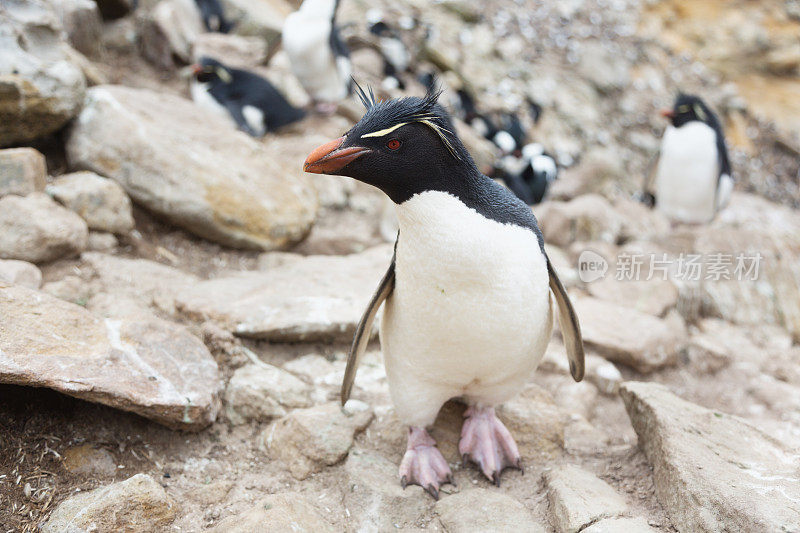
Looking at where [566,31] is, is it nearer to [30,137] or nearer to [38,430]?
[30,137]

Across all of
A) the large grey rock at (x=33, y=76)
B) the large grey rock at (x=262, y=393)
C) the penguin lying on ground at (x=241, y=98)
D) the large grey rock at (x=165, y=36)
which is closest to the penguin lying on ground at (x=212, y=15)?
the large grey rock at (x=165, y=36)

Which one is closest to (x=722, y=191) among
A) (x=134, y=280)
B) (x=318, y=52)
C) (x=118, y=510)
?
(x=318, y=52)

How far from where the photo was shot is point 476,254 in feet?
7.08

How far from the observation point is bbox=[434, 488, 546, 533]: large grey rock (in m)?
2.26

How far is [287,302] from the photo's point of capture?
3465 mm

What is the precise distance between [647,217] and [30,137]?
6229mm

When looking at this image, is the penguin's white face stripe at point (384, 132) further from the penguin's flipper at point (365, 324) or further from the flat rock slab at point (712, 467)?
the flat rock slab at point (712, 467)

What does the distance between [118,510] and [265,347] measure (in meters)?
1.34

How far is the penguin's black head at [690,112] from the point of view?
22.4 feet

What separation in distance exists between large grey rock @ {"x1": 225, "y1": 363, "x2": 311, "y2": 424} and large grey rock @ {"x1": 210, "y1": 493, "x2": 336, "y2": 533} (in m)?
0.65

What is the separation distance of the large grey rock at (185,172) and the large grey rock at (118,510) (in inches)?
90.6

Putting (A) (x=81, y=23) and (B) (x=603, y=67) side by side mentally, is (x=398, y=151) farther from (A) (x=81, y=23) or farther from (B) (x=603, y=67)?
(B) (x=603, y=67)

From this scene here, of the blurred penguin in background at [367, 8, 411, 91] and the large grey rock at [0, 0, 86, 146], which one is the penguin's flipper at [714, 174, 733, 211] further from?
the large grey rock at [0, 0, 86, 146]

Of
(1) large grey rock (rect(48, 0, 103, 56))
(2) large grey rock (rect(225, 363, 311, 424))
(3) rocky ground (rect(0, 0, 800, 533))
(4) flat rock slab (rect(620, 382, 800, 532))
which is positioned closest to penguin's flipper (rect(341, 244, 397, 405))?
(3) rocky ground (rect(0, 0, 800, 533))
